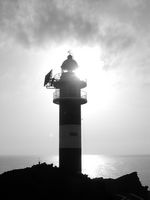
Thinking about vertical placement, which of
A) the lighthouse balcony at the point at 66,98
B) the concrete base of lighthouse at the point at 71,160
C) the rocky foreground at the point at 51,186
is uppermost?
the lighthouse balcony at the point at 66,98

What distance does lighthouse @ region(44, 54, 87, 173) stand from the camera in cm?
2862

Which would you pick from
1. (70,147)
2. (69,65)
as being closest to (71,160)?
(70,147)

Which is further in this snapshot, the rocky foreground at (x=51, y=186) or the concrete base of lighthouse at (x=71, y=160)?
the concrete base of lighthouse at (x=71, y=160)

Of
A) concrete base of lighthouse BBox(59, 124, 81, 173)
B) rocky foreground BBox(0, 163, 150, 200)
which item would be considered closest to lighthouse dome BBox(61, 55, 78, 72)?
concrete base of lighthouse BBox(59, 124, 81, 173)

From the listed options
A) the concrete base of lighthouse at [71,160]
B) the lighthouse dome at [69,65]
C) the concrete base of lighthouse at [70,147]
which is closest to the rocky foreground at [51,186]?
the concrete base of lighthouse at [71,160]

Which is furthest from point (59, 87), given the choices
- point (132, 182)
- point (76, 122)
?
point (132, 182)

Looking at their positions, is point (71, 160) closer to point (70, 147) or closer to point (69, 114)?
point (70, 147)

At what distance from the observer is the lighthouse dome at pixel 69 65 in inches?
1170

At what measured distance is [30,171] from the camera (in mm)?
23906

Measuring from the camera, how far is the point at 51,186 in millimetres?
22516

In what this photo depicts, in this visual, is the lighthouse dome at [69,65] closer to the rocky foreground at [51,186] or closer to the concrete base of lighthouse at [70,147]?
the concrete base of lighthouse at [70,147]

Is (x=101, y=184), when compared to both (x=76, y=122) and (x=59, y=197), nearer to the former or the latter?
(x=59, y=197)

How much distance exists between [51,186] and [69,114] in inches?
314

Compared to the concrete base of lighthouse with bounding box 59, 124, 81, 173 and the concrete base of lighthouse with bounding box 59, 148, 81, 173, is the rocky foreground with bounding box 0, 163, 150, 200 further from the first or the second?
the concrete base of lighthouse with bounding box 59, 124, 81, 173
